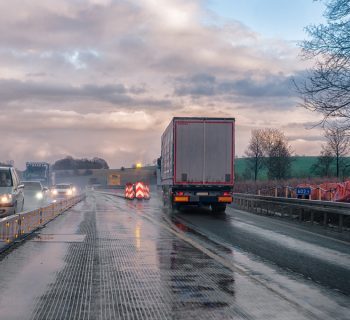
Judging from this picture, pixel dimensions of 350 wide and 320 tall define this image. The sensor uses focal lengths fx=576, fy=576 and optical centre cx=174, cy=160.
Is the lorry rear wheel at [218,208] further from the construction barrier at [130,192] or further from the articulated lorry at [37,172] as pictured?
the articulated lorry at [37,172]

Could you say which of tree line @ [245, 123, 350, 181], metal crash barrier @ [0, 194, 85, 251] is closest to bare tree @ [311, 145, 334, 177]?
tree line @ [245, 123, 350, 181]

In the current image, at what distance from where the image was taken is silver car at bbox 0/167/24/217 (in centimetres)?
1936

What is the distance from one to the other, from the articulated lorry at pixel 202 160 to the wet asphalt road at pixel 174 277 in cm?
935

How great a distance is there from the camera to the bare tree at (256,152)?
6781cm

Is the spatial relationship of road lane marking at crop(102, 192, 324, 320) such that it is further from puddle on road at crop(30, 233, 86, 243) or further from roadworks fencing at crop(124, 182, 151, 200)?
roadworks fencing at crop(124, 182, 151, 200)

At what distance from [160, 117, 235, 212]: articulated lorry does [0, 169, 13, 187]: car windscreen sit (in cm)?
720

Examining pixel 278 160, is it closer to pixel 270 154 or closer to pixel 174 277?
pixel 270 154

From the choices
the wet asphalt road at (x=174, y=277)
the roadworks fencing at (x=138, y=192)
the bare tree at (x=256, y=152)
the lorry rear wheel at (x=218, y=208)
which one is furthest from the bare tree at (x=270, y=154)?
the wet asphalt road at (x=174, y=277)

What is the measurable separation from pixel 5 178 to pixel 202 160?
27.7ft

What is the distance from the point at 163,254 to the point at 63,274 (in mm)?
2869

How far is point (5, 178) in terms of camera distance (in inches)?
811

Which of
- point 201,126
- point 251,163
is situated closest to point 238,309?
point 201,126

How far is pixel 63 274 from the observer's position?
912 centimetres

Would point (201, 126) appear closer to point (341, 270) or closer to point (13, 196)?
point (13, 196)
